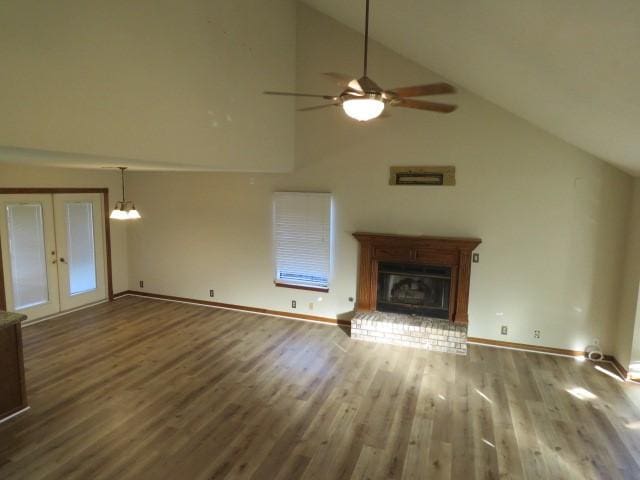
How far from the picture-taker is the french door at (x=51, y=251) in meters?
5.85

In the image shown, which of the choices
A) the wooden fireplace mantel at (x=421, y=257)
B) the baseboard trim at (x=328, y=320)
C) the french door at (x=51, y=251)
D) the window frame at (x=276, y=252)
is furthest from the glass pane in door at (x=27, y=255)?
the wooden fireplace mantel at (x=421, y=257)

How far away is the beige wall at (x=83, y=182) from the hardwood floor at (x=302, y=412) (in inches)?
76.1

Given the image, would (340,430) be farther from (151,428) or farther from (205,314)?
(205,314)

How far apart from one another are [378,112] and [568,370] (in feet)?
14.1

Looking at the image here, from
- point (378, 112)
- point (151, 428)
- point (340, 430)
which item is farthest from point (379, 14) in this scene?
point (151, 428)

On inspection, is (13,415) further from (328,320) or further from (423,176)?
(423,176)

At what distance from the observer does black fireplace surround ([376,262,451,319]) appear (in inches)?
225

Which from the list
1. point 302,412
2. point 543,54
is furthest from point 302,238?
point 543,54

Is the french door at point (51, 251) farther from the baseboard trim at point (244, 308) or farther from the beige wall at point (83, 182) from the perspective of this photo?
the baseboard trim at point (244, 308)

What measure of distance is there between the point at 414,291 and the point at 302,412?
2.64m

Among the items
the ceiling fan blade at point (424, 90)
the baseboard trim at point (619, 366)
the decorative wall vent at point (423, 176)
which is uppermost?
the ceiling fan blade at point (424, 90)

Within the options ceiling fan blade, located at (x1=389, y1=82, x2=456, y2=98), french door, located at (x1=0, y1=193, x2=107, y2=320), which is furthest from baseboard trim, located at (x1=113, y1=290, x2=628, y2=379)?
ceiling fan blade, located at (x1=389, y1=82, x2=456, y2=98)

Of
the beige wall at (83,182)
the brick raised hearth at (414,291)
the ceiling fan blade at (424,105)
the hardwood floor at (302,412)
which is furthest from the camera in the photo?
the beige wall at (83,182)

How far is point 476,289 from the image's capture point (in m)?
5.57
